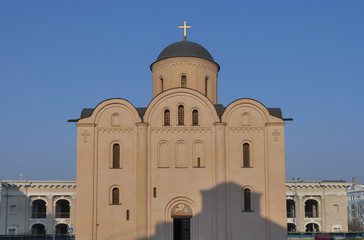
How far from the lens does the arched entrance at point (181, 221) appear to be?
89.9ft

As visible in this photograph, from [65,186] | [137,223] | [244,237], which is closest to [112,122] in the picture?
[137,223]

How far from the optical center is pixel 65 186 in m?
50.1

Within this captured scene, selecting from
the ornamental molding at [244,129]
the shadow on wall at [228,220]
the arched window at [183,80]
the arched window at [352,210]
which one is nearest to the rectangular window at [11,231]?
the shadow on wall at [228,220]

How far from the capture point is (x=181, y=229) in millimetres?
28719

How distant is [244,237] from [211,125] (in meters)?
7.45

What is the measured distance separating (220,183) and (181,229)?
176 inches

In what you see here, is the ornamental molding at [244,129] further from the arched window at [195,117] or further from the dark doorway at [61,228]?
the dark doorway at [61,228]

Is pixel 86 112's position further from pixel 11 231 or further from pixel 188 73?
pixel 11 231

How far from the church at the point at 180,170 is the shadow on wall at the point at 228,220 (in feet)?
0.20

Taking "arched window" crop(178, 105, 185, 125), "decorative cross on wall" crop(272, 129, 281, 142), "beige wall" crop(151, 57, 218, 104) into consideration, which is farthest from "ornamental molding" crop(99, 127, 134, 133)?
"decorative cross on wall" crop(272, 129, 281, 142)

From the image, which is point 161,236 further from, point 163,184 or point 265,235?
point 265,235

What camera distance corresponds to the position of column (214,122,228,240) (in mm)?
26766

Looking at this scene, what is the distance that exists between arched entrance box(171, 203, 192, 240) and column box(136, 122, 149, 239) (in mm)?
1927

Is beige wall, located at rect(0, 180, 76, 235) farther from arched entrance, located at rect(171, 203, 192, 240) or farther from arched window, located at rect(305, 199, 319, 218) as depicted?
arched window, located at rect(305, 199, 319, 218)
